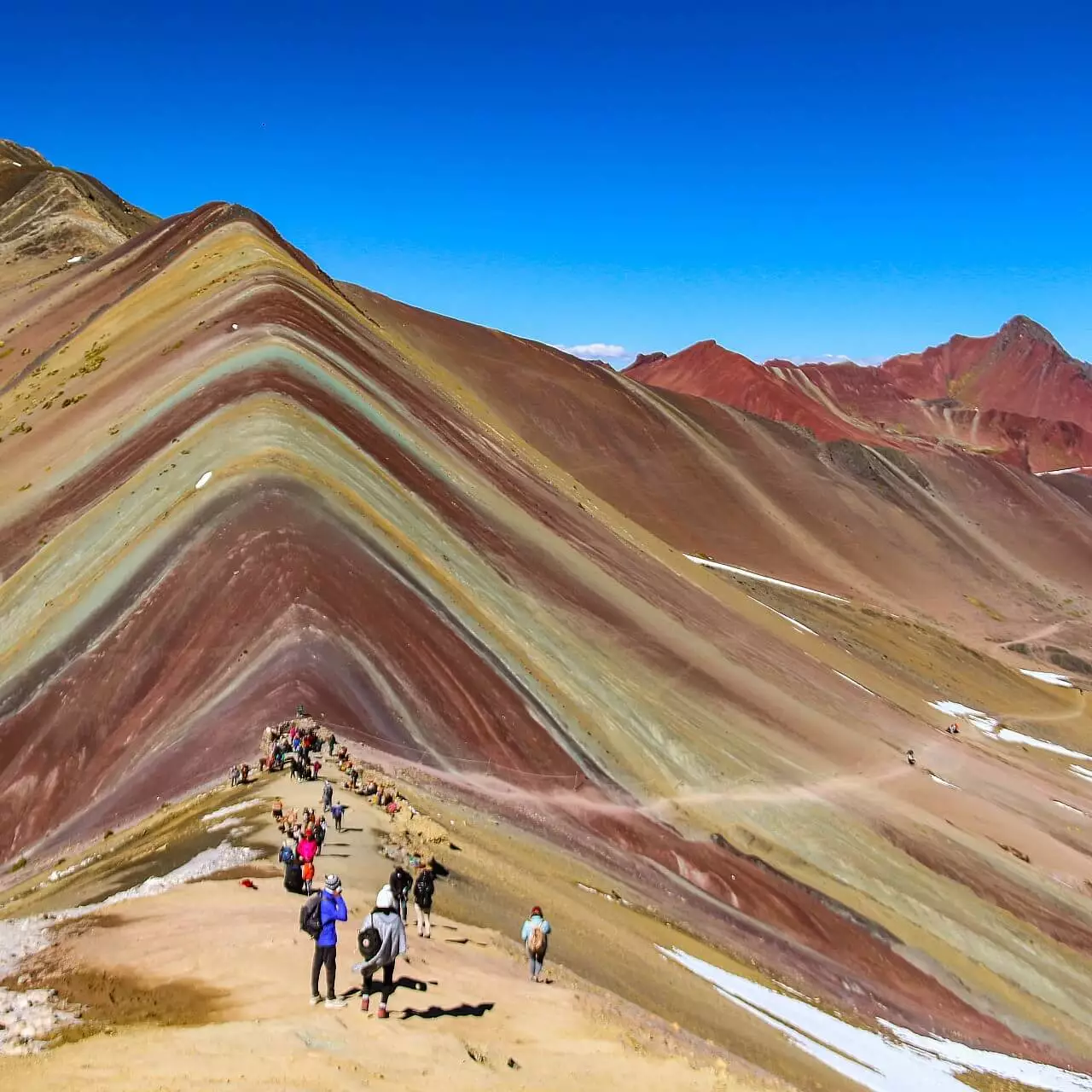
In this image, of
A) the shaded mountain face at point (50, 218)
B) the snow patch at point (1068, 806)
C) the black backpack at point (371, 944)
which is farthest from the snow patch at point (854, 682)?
the shaded mountain face at point (50, 218)

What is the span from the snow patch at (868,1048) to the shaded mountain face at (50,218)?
331 ft

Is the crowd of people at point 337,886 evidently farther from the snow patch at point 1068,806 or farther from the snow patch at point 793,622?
the snow patch at point 793,622

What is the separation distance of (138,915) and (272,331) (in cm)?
3925

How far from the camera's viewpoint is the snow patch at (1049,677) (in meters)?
88.8

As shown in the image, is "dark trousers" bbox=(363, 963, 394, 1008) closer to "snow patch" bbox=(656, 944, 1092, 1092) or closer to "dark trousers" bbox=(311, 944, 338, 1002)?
"dark trousers" bbox=(311, 944, 338, 1002)

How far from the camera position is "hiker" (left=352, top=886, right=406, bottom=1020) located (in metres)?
10.4

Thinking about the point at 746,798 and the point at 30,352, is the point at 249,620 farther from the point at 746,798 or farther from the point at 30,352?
the point at 30,352

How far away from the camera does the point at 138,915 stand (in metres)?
12.8

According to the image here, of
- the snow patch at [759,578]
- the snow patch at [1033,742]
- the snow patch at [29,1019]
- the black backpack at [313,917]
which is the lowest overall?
the snow patch at [29,1019]

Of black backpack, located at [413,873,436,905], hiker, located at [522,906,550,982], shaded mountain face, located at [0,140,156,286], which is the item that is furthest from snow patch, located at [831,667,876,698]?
shaded mountain face, located at [0,140,156,286]

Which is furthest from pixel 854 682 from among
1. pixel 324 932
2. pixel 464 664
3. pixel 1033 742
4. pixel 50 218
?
pixel 50 218

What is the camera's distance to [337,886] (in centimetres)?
1089

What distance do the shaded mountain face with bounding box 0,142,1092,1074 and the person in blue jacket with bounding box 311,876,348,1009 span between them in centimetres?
1100

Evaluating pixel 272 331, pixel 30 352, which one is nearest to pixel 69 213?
pixel 30 352
